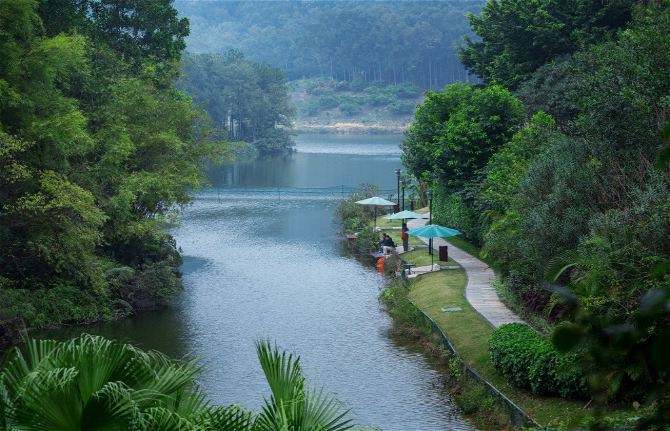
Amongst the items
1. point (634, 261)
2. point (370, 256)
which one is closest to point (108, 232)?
point (370, 256)

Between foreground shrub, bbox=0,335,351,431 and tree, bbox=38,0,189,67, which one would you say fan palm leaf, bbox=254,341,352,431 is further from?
tree, bbox=38,0,189,67

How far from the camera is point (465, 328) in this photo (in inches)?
988

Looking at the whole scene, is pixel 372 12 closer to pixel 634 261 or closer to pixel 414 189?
pixel 414 189

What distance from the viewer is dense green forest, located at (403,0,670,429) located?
17.3 feet

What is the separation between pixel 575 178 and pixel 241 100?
9870 centimetres

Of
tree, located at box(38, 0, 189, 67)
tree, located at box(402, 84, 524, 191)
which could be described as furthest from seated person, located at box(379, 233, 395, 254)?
tree, located at box(38, 0, 189, 67)

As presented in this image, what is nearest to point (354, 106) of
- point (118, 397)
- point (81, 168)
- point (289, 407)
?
point (81, 168)

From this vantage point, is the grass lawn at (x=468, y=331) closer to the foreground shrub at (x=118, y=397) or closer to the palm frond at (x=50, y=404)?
the foreground shrub at (x=118, y=397)

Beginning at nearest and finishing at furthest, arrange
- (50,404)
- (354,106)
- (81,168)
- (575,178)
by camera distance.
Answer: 1. (50,404)
2. (575,178)
3. (81,168)
4. (354,106)


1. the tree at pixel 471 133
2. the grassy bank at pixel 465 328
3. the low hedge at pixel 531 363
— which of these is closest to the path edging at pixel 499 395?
the grassy bank at pixel 465 328

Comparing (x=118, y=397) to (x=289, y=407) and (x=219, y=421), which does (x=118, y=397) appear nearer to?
(x=219, y=421)

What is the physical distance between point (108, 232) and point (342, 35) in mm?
157180

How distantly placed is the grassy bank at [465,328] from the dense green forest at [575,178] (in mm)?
541

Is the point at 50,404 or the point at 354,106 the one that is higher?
the point at 354,106
